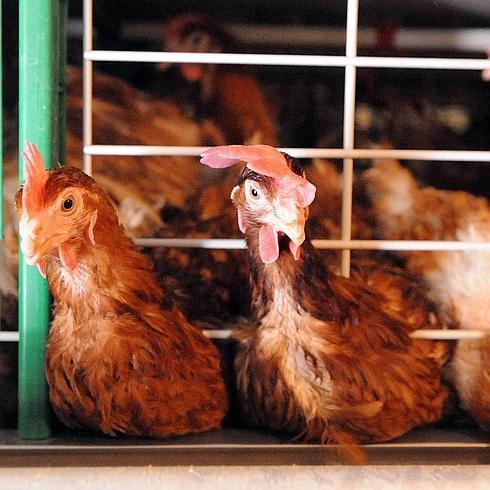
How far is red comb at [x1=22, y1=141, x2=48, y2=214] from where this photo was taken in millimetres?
764

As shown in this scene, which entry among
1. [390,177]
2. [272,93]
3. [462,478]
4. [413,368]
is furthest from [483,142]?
[462,478]

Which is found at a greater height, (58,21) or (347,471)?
(58,21)

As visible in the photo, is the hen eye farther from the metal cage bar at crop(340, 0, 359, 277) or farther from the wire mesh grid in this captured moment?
the metal cage bar at crop(340, 0, 359, 277)

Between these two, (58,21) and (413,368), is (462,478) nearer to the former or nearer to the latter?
(413,368)

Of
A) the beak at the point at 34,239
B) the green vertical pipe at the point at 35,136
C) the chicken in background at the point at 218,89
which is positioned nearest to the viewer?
the beak at the point at 34,239

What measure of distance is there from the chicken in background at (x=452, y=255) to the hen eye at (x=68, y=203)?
1.68 ft

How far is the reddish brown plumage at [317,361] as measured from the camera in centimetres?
85

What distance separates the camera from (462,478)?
83 cm

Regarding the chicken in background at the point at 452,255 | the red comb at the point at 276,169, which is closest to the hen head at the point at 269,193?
the red comb at the point at 276,169

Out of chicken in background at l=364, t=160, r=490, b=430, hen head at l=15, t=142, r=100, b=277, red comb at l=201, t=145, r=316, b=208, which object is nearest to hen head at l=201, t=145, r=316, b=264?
red comb at l=201, t=145, r=316, b=208

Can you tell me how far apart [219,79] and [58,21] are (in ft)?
1.18

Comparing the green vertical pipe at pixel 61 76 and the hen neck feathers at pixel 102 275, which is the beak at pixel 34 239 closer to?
the hen neck feathers at pixel 102 275

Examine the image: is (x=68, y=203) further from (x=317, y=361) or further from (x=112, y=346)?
(x=317, y=361)

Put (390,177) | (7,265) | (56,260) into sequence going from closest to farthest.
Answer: (56,260) < (7,265) < (390,177)
